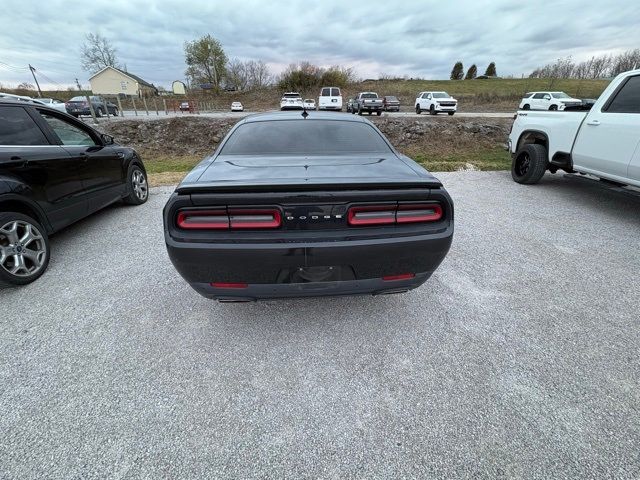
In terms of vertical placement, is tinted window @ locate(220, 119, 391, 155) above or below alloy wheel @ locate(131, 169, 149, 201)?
above

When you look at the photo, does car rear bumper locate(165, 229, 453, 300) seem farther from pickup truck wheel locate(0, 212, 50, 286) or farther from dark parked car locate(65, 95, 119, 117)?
dark parked car locate(65, 95, 119, 117)

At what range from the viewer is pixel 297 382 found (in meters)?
1.98

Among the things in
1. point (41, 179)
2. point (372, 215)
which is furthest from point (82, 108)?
point (372, 215)

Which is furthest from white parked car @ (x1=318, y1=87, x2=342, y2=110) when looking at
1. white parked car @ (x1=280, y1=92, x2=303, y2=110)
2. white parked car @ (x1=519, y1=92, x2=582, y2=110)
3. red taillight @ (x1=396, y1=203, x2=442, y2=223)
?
red taillight @ (x1=396, y1=203, x2=442, y2=223)

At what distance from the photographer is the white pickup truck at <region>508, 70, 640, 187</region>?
165 inches

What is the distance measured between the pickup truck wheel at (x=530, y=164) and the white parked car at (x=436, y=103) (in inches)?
698

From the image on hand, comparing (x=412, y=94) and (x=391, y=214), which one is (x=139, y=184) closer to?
(x=391, y=214)

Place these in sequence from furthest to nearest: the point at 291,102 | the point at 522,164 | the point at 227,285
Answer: the point at 291,102
the point at 522,164
the point at 227,285

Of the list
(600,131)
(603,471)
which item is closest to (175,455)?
(603,471)

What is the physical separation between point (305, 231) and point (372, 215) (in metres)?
0.43

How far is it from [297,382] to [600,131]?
5488mm

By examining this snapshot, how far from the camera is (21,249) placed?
9.78 ft

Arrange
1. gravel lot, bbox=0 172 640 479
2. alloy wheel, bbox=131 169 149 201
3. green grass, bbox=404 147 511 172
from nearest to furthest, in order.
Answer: gravel lot, bbox=0 172 640 479
alloy wheel, bbox=131 169 149 201
green grass, bbox=404 147 511 172

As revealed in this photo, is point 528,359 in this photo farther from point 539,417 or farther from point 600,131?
point 600,131
